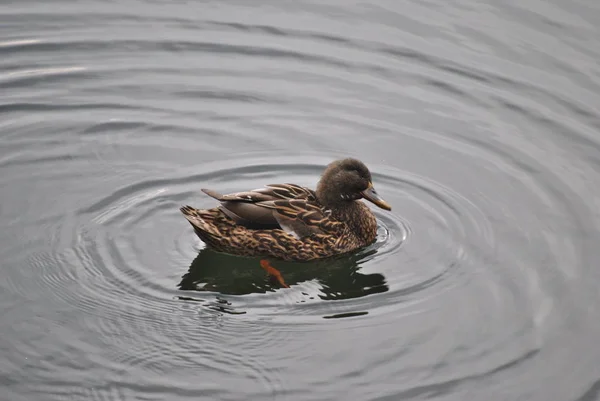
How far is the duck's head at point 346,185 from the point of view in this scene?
10.5 metres

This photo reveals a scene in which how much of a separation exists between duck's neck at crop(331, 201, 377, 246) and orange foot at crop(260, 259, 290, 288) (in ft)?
3.26

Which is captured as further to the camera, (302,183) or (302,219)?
(302,183)

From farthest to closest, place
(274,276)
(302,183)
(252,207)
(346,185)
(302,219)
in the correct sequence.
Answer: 1. (302,183)
2. (346,185)
3. (302,219)
4. (252,207)
5. (274,276)

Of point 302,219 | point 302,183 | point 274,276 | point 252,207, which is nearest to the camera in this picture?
point 274,276

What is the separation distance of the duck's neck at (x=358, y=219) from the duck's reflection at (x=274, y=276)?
192 millimetres

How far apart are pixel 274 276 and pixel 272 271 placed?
0.26 ft

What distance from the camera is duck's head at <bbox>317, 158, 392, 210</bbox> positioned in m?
10.5

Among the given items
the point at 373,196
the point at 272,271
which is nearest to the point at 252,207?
the point at 272,271

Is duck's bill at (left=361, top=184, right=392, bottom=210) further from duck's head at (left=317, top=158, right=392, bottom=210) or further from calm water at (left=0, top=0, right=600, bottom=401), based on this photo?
calm water at (left=0, top=0, right=600, bottom=401)

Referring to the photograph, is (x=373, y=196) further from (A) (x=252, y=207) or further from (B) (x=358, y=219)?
(A) (x=252, y=207)

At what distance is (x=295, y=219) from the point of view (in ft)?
34.0

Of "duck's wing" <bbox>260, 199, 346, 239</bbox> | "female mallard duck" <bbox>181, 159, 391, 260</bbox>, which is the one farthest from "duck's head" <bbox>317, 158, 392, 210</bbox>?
"duck's wing" <bbox>260, 199, 346, 239</bbox>

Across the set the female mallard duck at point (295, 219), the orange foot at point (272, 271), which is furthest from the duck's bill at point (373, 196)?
the orange foot at point (272, 271)

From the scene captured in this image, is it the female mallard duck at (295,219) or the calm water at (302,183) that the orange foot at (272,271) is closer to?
the calm water at (302,183)
